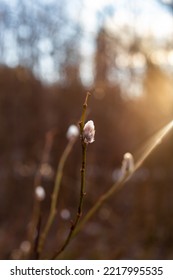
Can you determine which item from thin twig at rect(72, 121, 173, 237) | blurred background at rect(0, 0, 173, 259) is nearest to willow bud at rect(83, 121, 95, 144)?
thin twig at rect(72, 121, 173, 237)

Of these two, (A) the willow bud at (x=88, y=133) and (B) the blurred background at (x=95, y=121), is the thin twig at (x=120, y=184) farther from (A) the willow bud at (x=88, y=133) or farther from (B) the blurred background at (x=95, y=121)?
(B) the blurred background at (x=95, y=121)

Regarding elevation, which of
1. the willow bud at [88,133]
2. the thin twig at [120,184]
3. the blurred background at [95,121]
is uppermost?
the blurred background at [95,121]

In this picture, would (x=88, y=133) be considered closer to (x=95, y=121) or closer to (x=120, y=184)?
(x=120, y=184)

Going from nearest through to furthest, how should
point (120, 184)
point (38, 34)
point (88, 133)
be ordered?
1. point (88, 133)
2. point (120, 184)
3. point (38, 34)

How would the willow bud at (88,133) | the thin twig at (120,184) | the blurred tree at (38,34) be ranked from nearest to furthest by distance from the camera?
the willow bud at (88,133) → the thin twig at (120,184) → the blurred tree at (38,34)

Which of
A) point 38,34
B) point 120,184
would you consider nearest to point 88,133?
point 120,184

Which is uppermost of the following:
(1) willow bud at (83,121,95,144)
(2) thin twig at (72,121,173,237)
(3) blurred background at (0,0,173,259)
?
(3) blurred background at (0,0,173,259)

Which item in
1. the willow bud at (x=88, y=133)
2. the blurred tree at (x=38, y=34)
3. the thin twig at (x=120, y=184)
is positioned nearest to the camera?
the willow bud at (x=88, y=133)

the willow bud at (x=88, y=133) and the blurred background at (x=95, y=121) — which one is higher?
the blurred background at (x=95, y=121)

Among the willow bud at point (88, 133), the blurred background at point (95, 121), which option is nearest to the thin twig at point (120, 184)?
the willow bud at point (88, 133)

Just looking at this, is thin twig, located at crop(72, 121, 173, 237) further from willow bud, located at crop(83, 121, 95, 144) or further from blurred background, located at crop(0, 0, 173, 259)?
blurred background, located at crop(0, 0, 173, 259)

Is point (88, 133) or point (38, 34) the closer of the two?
point (88, 133)
